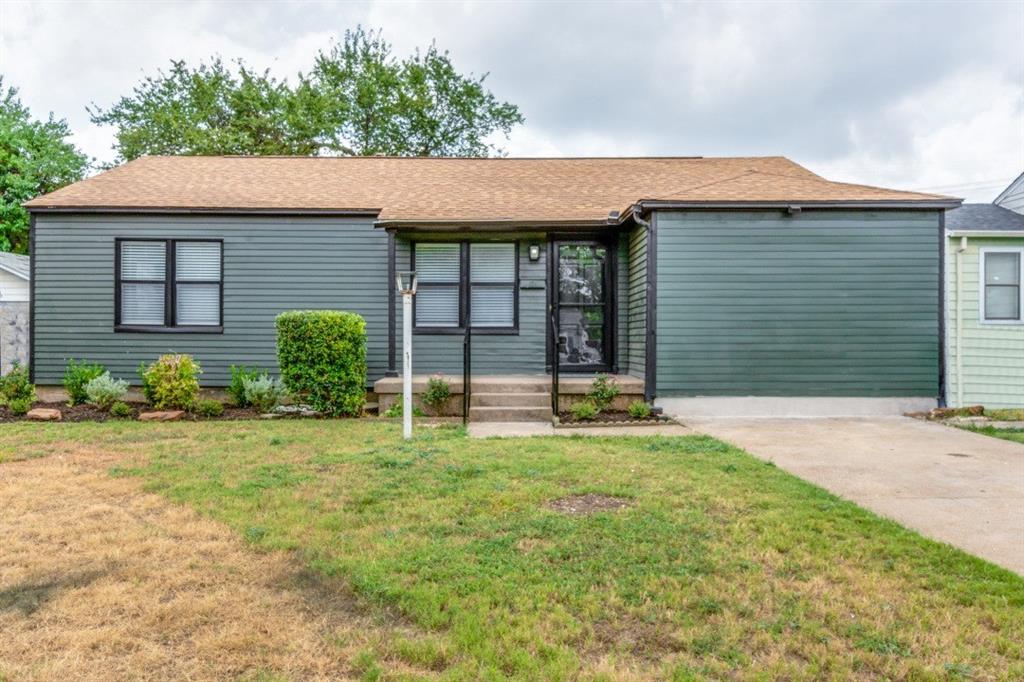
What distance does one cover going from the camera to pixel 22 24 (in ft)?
53.1

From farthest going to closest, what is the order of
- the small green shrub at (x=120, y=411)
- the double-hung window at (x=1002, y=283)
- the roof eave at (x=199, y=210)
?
the roof eave at (x=199, y=210), the double-hung window at (x=1002, y=283), the small green shrub at (x=120, y=411)

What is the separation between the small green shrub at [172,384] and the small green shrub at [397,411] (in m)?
2.70

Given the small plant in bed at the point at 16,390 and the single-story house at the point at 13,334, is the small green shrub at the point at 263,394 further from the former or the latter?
the single-story house at the point at 13,334

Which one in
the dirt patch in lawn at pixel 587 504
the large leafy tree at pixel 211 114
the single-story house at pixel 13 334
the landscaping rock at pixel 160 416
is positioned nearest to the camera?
the dirt patch in lawn at pixel 587 504

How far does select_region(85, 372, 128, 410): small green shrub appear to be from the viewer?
27.9 feet

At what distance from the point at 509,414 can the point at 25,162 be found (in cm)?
2205

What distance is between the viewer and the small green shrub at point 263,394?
8.62 meters

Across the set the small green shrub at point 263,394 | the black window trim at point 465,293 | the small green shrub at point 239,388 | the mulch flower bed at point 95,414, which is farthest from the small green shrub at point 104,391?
the black window trim at point 465,293

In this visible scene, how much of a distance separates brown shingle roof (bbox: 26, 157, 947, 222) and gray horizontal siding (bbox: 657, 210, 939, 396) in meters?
0.41

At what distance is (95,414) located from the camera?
8281mm

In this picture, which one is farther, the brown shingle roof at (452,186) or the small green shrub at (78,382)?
the brown shingle roof at (452,186)

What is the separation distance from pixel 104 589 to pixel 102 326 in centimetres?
829

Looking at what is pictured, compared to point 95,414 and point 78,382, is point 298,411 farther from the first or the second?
point 78,382

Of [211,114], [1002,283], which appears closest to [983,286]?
[1002,283]
